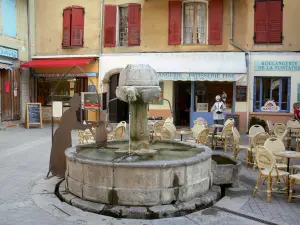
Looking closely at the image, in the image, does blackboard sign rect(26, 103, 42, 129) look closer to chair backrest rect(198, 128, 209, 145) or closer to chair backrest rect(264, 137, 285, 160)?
chair backrest rect(198, 128, 209, 145)

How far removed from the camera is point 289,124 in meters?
11.7

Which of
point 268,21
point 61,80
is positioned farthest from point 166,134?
point 61,80

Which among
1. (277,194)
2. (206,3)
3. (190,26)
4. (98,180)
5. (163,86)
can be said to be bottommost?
(277,194)

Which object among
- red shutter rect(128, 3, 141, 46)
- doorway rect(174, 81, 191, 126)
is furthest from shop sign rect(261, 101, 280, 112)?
red shutter rect(128, 3, 141, 46)

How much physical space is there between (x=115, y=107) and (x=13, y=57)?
528cm

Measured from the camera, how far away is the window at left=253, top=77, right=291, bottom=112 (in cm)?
1520

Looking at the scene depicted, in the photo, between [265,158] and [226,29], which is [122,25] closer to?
[226,29]

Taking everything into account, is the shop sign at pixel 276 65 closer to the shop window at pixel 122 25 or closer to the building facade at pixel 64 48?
the shop window at pixel 122 25

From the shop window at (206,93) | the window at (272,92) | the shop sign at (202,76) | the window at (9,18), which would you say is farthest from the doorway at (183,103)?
the window at (9,18)

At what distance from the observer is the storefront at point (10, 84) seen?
1594 centimetres

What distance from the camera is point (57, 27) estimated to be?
17.9 meters

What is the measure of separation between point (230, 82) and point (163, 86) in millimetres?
3025

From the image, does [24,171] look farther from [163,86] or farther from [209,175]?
[163,86]

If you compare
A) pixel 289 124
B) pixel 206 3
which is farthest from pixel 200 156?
pixel 206 3
